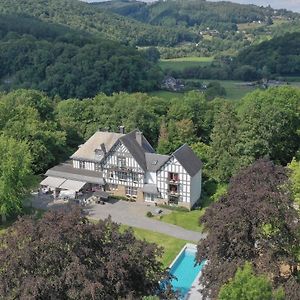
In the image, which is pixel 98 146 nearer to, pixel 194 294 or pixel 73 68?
pixel 194 294

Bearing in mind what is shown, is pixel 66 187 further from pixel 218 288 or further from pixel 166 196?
pixel 218 288

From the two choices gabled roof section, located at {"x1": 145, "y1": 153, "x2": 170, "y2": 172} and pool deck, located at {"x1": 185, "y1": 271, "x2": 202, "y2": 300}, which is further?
gabled roof section, located at {"x1": 145, "y1": 153, "x2": 170, "y2": 172}

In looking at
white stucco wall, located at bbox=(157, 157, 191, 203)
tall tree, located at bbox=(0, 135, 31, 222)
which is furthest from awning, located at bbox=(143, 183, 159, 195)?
tall tree, located at bbox=(0, 135, 31, 222)

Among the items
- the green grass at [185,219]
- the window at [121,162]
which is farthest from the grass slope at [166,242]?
the window at [121,162]

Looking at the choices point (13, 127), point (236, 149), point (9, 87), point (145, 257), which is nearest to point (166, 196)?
point (236, 149)

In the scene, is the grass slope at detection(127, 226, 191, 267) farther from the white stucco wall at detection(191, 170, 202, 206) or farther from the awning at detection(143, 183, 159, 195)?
the white stucco wall at detection(191, 170, 202, 206)

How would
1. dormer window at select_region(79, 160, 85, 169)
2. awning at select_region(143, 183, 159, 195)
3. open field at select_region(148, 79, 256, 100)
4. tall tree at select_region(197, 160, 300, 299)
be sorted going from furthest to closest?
open field at select_region(148, 79, 256, 100)
dormer window at select_region(79, 160, 85, 169)
awning at select_region(143, 183, 159, 195)
tall tree at select_region(197, 160, 300, 299)
